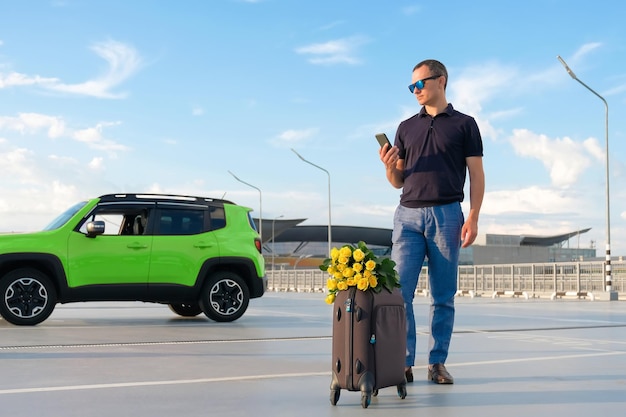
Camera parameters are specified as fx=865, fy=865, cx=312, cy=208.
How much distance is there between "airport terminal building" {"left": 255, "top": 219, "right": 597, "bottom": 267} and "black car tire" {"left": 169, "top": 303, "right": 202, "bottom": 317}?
86337 millimetres

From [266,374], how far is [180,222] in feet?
21.0

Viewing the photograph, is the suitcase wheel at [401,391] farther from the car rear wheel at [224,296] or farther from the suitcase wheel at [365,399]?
the car rear wheel at [224,296]

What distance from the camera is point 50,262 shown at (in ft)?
37.4

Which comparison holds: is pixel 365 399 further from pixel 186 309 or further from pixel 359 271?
pixel 186 309

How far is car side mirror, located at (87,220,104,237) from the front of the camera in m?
11.4

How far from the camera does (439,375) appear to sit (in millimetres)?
5641

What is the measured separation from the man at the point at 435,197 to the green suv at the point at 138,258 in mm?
6623

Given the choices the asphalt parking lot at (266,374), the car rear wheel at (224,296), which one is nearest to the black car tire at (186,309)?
the car rear wheel at (224,296)

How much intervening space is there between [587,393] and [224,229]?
7.83 metres

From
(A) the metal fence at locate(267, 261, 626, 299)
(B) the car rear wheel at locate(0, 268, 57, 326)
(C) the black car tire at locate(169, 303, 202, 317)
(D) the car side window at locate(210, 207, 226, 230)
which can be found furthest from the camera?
(A) the metal fence at locate(267, 261, 626, 299)

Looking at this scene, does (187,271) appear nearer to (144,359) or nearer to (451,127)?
(144,359)

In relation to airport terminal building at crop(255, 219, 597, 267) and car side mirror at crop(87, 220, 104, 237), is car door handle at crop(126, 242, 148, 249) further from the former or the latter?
airport terminal building at crop(255, 219, 597, 267)

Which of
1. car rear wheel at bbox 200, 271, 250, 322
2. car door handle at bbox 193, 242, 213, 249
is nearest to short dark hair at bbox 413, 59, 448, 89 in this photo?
car door handle at bbox 193, 242, 213, 249

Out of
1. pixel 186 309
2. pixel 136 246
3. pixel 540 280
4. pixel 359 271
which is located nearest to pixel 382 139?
pixel 359 271
